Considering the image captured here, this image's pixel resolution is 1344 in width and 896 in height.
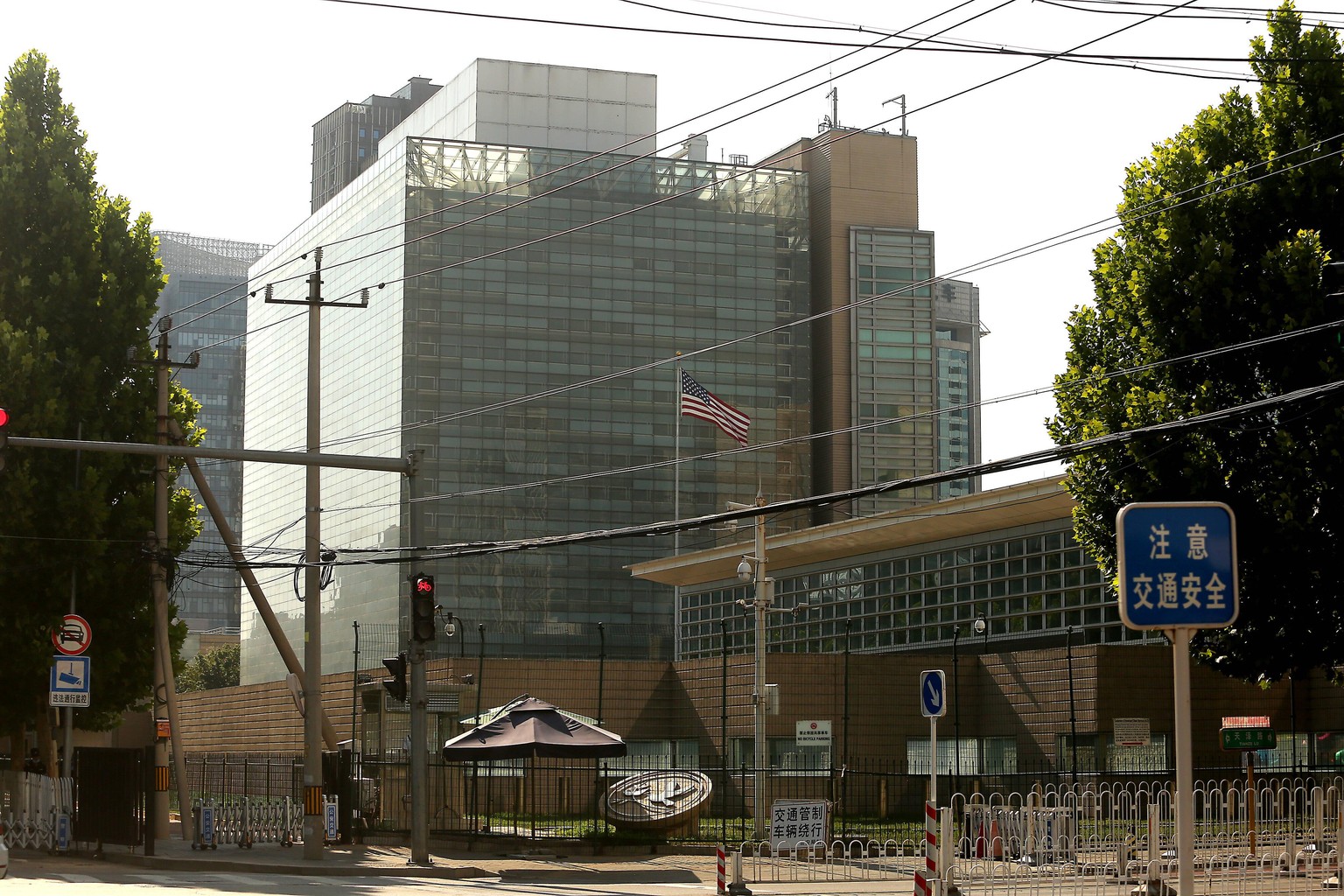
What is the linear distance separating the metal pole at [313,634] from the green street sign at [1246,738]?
16213 mm

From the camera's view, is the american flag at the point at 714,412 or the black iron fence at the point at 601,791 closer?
the black iron fence at the point at 601,791

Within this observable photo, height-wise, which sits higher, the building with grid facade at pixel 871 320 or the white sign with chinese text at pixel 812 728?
the building with grid facade at pixel 871 320

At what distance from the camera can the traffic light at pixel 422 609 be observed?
2522 centimetres

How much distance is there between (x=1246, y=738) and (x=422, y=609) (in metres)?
15.0

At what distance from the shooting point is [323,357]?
8800 centimetres

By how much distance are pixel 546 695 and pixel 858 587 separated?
37.6 feet

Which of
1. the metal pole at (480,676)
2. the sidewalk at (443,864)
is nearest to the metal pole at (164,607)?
the sidewalk at (443,864)

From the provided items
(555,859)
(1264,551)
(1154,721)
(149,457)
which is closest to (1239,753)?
(1154,721)

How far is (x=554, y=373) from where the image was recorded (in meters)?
80.9

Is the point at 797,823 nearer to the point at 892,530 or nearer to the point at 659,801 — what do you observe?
the point at 659,801

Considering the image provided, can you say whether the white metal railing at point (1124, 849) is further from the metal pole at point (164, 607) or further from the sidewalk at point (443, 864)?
the metal pole at point (164, 607)

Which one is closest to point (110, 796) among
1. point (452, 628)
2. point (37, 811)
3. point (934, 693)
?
point (37, 811)

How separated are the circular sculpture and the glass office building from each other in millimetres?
48265

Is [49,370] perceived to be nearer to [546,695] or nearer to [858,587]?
[546,695]
